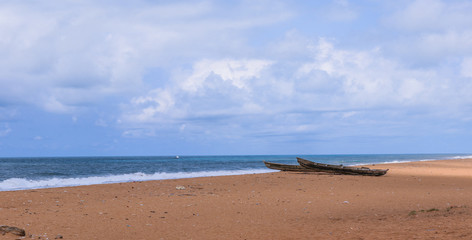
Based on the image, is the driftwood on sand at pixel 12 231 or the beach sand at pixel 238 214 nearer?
the driftwood on sand at pixel 12 231

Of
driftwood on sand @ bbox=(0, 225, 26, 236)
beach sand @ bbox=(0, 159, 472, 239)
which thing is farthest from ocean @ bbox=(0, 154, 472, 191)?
driftwood on sand @ bbox=(0, 225, 26, 236)

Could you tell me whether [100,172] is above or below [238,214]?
below

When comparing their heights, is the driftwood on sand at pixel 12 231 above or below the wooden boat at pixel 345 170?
below

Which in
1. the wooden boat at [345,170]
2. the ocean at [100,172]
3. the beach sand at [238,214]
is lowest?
the ocean at [100,172]

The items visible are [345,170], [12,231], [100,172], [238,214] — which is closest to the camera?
[12,231]

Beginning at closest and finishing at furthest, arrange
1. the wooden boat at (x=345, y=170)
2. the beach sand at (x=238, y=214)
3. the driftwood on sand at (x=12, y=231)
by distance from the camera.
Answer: the driftwood on sand at (x=12, y=231), the beach sand at (x=238, y=214), the wooden boat at (x=345, y=170)

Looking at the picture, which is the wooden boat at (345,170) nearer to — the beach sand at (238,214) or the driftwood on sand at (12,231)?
the beach sand at (238,214)

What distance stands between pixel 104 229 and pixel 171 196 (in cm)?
610

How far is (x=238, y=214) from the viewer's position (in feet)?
37.4

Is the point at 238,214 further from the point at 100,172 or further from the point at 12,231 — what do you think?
the point at 100,172

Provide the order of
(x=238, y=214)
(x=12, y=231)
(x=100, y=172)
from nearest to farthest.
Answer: (x=12, y=231) < (x=238, y=214) < (x=100, y=172)

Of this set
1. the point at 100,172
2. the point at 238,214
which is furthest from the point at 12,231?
the point at 100,172

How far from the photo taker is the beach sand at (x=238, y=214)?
8492 millimetres

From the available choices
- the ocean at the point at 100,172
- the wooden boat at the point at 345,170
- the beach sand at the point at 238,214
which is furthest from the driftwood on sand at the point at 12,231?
the wooden boat at the point at 345,170
